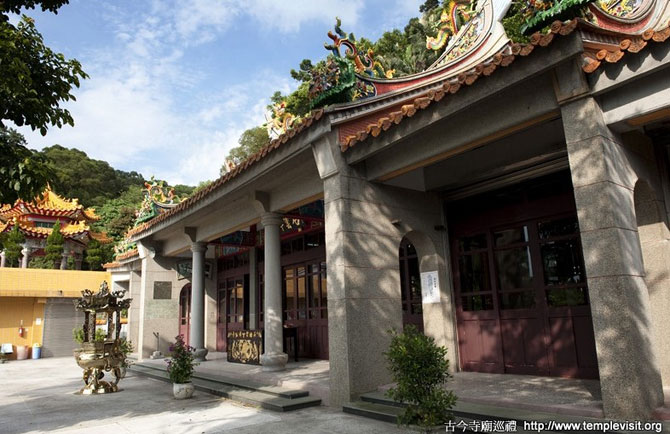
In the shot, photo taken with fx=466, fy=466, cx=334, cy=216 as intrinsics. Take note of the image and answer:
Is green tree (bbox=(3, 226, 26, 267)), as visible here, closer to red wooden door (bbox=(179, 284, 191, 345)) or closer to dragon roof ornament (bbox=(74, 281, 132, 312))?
red wooden door (bbox=(179, 284, 191, 345))

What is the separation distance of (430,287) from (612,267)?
4278 millimetres

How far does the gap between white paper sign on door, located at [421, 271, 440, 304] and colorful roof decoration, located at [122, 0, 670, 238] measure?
304cm

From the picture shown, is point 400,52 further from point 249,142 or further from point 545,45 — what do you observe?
point 545,45

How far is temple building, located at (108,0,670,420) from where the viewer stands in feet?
16.0

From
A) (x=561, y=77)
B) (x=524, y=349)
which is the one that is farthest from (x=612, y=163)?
(x=524, y=349)

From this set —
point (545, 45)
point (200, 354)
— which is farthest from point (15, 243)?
point (545, 45)

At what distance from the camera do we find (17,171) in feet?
18.5

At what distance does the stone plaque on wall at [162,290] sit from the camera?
16.7 m

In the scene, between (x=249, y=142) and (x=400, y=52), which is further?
(x=249, y=142)

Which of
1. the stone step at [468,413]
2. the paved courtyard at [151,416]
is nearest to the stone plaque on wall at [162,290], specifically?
the paved courtyard at [151,416]

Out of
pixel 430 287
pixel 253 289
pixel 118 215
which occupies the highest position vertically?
pixel 118 215

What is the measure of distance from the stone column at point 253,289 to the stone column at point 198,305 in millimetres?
1628

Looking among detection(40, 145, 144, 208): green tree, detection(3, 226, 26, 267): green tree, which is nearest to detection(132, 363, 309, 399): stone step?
detection(3, 226, 26, 267): green tree

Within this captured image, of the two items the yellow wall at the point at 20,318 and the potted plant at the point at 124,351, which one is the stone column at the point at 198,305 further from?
the yellow wall at the point at 20,318
